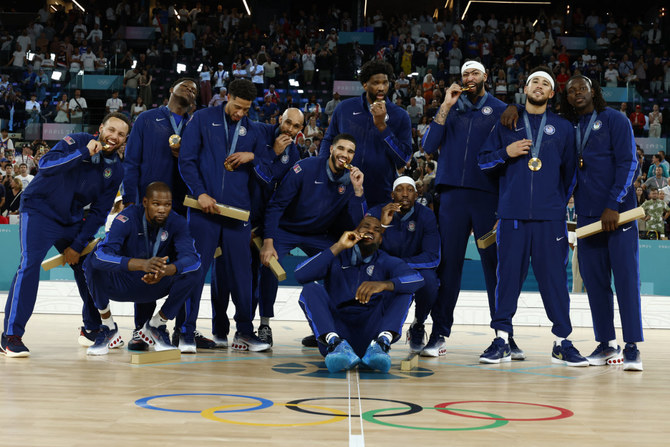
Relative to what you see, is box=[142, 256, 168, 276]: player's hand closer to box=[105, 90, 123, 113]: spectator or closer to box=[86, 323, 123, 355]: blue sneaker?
box=[86, 323, 123, 355]: blue sneaker

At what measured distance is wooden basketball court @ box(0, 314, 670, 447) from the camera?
319cm

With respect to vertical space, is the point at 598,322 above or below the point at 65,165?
below

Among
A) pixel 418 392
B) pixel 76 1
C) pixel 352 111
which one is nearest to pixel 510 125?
pixel 352 111

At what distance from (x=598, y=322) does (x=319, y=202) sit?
2380 mm

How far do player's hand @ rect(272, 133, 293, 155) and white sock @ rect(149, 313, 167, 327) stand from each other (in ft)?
5.26

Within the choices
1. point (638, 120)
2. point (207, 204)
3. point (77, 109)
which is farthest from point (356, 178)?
point (77, 109)

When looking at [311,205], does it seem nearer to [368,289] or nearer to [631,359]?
[368,289]

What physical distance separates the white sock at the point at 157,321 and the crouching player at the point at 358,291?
111cm

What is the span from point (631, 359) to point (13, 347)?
4496 mm

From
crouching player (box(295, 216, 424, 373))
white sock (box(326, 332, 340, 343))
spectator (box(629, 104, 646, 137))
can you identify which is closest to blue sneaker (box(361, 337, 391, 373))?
crouching player (box(295, 216, 424, 373))

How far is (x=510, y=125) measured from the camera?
584cm

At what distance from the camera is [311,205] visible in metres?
6.28

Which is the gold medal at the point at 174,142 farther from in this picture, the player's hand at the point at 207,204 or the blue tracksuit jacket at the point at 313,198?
the blue tracksuit jacket at the point at 313,198

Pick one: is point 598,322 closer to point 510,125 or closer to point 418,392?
point 510,125
